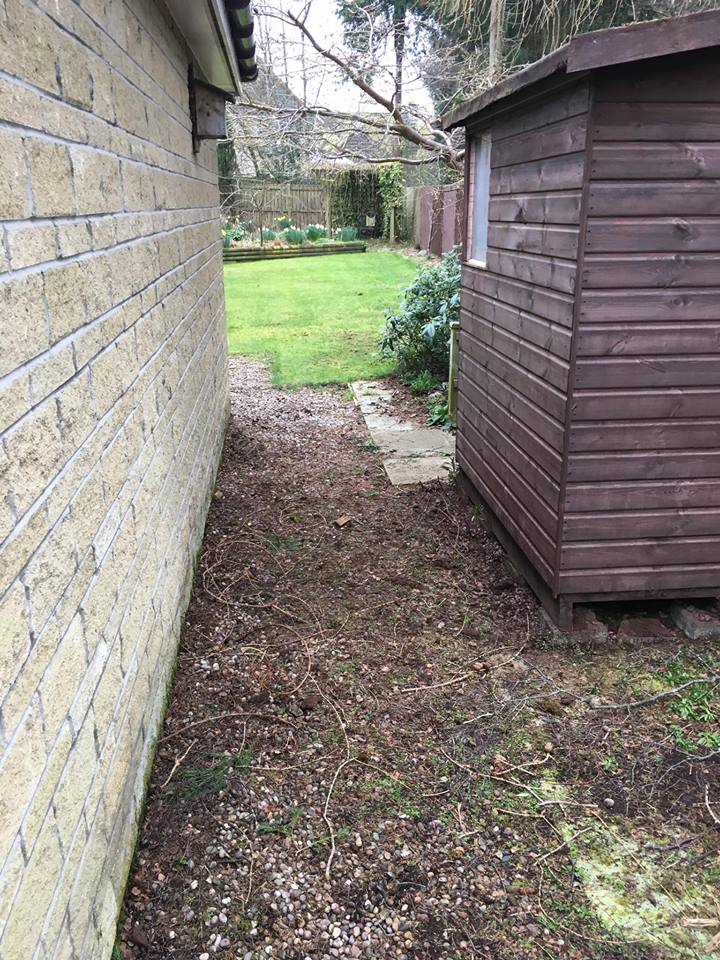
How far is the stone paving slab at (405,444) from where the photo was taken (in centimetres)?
578

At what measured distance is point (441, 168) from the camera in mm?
10328

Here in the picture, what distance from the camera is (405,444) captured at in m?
6.53

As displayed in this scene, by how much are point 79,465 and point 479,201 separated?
12.0ft

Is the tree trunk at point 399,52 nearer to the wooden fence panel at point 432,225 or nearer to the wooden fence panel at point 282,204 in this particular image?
the wooden fence panel at point 432,225

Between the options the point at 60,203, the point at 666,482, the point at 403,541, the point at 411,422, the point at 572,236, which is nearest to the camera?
the point at 60,203

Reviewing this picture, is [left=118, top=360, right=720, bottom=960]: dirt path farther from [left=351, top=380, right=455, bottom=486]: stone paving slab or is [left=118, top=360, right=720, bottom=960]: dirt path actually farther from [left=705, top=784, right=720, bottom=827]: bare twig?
[left=351, top=380, right=455, bottom=486]: stone paving slab

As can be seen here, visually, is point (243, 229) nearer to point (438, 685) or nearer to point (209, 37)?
point (209, 37)

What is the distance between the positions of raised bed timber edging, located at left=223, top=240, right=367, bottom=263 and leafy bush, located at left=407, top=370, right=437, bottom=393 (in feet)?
43.7

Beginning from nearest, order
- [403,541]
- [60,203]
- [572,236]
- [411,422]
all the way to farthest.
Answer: [60,203]
[572,236]
[403,541]
[411,422]

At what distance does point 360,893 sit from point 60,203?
209cm

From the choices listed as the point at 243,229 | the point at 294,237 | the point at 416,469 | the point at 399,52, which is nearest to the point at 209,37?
the point at 416,469

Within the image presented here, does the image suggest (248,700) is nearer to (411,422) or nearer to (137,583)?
(137,583)

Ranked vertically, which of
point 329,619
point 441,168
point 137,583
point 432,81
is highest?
point 432,81

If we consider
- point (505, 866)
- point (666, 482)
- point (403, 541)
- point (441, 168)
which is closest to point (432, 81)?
point (441, 168)
